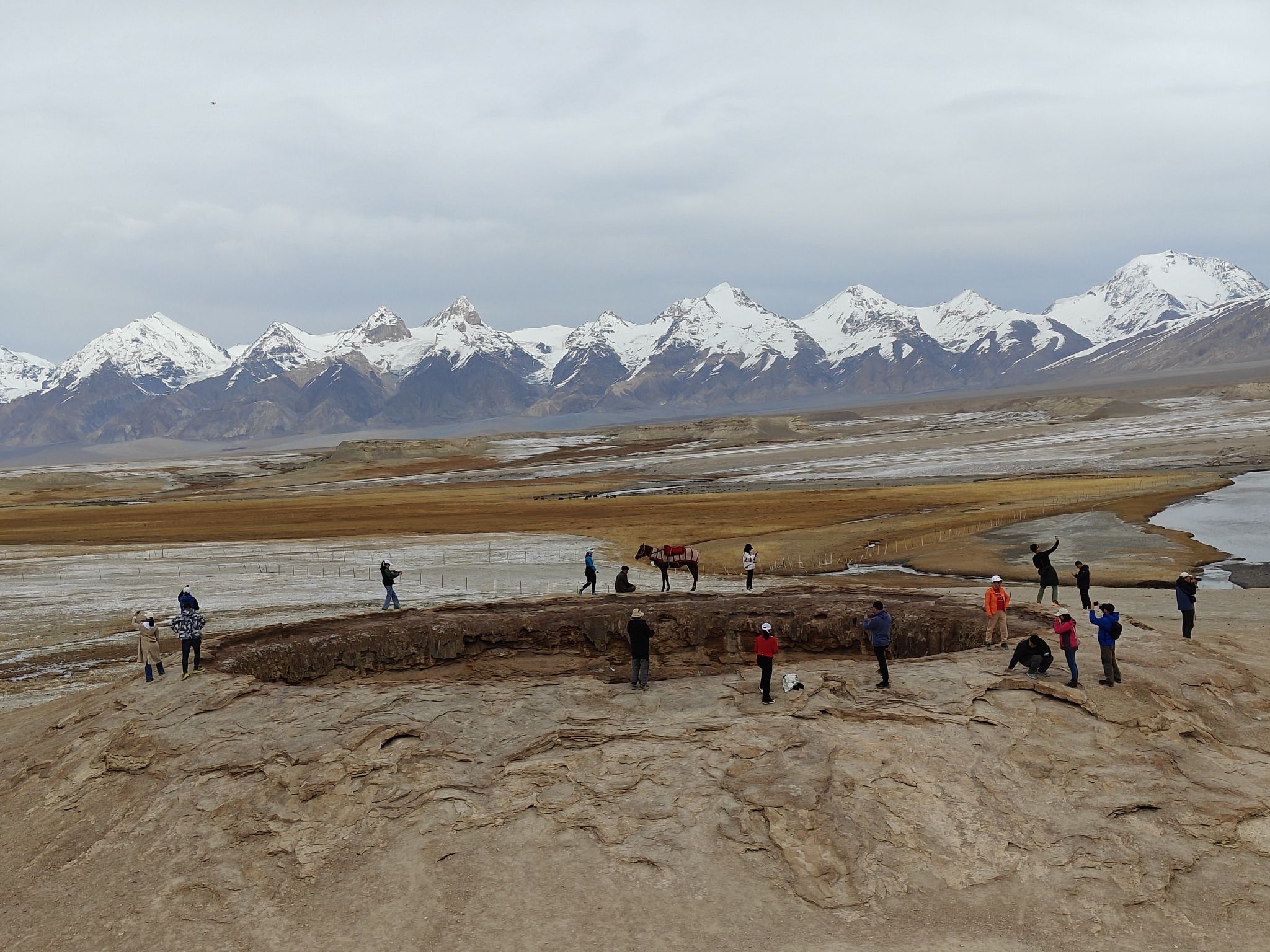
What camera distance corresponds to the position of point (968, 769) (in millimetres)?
15992

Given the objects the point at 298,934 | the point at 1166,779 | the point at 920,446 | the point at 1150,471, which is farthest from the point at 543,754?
the point at 920,446

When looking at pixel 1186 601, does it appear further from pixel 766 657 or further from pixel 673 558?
pixel 673 558

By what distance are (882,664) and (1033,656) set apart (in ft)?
10.9

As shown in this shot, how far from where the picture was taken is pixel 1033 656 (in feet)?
63.7

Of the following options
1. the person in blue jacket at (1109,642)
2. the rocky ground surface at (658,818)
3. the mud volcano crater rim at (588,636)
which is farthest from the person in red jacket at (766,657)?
the mud volcano crater rim at (588,636)

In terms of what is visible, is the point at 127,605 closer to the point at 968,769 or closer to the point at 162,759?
the point at 162,759

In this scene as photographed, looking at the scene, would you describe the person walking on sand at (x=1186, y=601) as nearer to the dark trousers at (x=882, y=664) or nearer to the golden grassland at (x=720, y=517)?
the dark trousers at (x=882, y=664)

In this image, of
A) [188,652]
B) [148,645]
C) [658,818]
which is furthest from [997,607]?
[148,645]

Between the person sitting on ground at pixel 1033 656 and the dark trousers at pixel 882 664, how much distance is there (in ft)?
8.64

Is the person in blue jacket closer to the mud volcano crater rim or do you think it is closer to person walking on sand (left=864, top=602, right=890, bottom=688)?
person walking on sand (left=864, top=602, right=890, bottom=688)

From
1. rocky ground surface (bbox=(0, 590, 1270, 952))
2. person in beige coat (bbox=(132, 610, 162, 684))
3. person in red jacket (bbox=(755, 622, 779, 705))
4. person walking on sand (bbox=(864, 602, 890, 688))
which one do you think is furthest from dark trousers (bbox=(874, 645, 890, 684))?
person in beige coat (bbox=(132, 610, 162, 684))

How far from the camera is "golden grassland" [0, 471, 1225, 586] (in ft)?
180

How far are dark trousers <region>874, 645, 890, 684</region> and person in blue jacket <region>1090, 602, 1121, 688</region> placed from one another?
426cm

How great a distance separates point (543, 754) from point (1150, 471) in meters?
98.6
